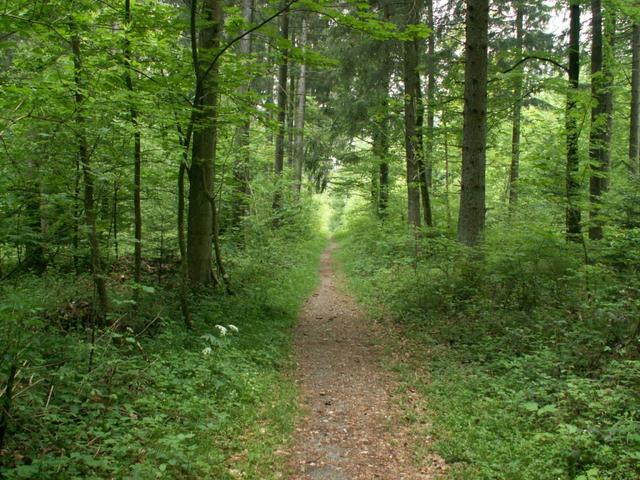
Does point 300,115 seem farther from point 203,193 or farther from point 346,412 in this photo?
point 346,412

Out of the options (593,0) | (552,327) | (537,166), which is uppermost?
(593,0)

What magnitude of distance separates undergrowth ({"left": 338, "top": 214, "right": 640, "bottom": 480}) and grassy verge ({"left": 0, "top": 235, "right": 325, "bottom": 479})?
1913mm

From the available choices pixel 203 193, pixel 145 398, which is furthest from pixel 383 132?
pixel 145 398

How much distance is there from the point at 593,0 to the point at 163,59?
1045 cm

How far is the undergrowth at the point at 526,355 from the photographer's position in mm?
4082

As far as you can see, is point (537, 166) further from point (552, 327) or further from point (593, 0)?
point (593, 0)

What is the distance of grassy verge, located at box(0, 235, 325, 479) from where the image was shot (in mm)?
3580

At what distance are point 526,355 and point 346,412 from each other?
2518 millimetres

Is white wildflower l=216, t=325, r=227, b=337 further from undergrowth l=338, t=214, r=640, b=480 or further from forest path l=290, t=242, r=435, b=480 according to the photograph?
undergrowth l=338, t=214, r=640, b=480

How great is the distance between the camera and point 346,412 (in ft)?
18.7

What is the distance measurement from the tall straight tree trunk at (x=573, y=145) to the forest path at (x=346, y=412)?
4240mm

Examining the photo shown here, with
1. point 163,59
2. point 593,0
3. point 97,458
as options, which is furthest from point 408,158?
point 97,458

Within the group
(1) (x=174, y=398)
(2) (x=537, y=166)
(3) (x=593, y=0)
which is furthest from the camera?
Result: (3) (x=593, y=0)

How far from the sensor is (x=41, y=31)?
5.53 metres
